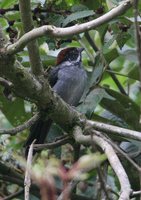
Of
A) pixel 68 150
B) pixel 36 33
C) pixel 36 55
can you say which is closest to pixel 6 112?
pixel 68 150

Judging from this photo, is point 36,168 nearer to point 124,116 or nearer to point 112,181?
point 124,116

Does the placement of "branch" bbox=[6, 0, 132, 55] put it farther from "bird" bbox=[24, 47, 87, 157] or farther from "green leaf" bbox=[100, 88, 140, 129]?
"bird" bbox=[24, 47, 87, 157]

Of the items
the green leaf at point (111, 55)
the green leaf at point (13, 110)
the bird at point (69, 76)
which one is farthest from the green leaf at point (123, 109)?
the green leaf at point (13, 110)

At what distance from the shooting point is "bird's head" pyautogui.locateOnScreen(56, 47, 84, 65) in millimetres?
4098

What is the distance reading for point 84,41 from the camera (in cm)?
370

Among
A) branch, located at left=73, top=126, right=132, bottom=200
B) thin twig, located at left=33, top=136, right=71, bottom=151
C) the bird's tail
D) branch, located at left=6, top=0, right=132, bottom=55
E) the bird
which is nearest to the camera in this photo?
branch, located at left=73, top=126, right=132, bottom=200

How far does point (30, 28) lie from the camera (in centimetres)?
216

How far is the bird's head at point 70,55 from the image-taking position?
4098 mm

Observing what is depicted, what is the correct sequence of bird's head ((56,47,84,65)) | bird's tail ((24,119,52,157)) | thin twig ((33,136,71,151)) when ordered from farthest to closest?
bird's head ((56,47,84,65)) < bird's tail ((24,119,52,157)) < thin twig ((33,136,71,151))

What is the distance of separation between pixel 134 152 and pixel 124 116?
25 cm

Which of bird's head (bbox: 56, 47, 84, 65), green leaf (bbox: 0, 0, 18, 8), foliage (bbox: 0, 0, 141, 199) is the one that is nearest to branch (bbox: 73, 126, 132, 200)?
foliage (bbox: 0, 0, 141, 199)

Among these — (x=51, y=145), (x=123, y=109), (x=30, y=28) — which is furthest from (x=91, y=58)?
(x=30, y=28)

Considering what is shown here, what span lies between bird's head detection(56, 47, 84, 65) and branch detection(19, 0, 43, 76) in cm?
176

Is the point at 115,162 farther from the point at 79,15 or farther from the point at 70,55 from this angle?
the point at 70,55
